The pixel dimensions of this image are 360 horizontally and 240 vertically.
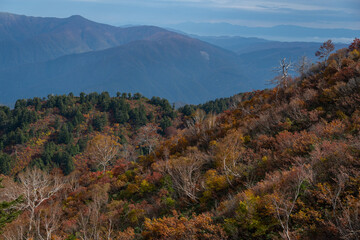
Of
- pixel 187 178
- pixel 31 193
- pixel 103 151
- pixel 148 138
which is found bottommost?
pixel 148 138

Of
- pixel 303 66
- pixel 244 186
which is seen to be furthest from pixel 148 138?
pixel 244 186

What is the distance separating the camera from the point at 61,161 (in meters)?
65.3

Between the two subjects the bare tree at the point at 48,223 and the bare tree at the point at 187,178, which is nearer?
the bare tree at the point at 187,178

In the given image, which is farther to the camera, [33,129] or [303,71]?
[33,129]

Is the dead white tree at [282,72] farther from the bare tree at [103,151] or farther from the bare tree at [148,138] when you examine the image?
the bare tree at [148,138]

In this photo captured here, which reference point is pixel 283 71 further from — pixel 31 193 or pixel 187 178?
pixel 31 193

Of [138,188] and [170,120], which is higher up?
[138,188]

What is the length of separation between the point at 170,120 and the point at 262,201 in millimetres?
79415

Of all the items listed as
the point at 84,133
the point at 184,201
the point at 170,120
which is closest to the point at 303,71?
the point at 184,201

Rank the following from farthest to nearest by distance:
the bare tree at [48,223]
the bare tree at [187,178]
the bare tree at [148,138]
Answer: the bare tree at [148,138], the bare tree at [48,223], the bare tree at [187,178]

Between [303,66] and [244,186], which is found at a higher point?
[303,66]

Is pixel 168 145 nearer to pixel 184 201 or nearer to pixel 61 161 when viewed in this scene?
pixel 184 201

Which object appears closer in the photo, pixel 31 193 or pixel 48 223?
pixel 48 223

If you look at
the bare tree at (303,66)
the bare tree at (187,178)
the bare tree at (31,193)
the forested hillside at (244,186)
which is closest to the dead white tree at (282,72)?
the forested hillside at (244,186)
